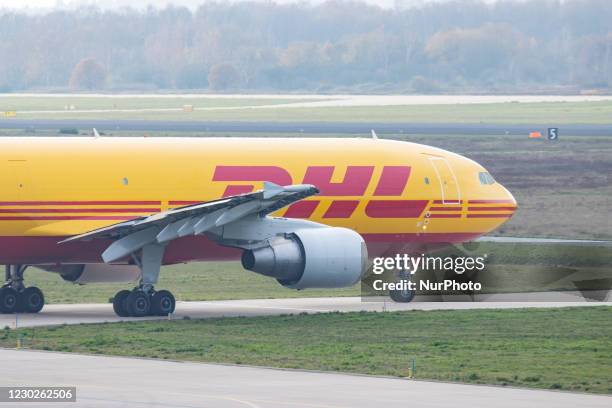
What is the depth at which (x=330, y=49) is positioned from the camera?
6339 inches

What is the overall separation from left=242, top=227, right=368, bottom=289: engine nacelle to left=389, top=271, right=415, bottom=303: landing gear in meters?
4.99

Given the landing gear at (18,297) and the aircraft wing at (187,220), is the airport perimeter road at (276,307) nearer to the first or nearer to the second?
the landing gear at (18,297)

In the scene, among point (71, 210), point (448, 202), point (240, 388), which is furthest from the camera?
point (448, 202)

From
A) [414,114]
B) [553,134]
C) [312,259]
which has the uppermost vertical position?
[414,114]

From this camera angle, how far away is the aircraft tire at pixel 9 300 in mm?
38062

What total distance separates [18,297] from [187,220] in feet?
18.7

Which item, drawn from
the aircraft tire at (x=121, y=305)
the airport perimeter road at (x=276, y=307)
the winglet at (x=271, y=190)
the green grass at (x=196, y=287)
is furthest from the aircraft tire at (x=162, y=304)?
the green grass at (x=196, y=287)

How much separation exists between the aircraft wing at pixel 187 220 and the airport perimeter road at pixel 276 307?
75.2 inches

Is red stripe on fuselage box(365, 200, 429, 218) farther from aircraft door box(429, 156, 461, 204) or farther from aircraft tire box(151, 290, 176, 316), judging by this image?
aircraft tire box(151, 290, 176, 316)

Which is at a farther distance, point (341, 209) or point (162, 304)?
point (341, 209)

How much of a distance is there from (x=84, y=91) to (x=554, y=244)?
130 meters

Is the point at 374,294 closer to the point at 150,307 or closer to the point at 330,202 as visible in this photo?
the point at 330,202

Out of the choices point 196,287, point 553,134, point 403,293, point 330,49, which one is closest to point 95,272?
point 196,287

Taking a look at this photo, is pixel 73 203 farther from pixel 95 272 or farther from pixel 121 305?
pixel 95 272
